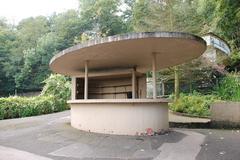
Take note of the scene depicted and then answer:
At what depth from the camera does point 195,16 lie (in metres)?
22.0

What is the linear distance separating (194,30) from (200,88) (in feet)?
15.1

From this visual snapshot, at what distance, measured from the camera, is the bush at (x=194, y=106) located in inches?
649

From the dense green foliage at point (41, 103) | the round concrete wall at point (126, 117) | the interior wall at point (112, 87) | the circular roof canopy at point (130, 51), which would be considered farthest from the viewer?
the dense green foliage at point (41, 103)

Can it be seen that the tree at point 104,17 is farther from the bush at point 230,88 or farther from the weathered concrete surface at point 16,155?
the weathered concrete surface at point 16,155

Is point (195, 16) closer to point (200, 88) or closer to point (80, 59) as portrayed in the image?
point (200, 88)

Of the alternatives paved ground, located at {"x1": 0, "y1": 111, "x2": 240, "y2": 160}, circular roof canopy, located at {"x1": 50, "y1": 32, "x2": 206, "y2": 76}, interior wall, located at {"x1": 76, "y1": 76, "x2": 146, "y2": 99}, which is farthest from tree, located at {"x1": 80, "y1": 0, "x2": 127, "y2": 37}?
paved ground, located at {"x1": 0, "y1": 111, "x2": 240, "y2": 160}

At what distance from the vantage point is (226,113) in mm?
12516

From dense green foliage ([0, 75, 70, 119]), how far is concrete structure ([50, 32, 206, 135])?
6823 millimetres

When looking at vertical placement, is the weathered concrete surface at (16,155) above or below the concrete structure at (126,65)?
below

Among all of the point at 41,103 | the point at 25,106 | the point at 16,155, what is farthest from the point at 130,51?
the point at 41,103

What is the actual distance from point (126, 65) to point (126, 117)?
2965 mm

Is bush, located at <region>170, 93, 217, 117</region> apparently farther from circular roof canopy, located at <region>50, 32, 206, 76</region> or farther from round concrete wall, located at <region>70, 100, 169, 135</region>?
round concrete wall, located at <region>70, 100, 169, 135</region>

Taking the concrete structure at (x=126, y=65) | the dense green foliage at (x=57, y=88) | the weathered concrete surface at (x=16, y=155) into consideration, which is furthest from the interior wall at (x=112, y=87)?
the dense green foliage at (x=57, y=88)

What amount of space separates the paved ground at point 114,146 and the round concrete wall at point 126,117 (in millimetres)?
397
